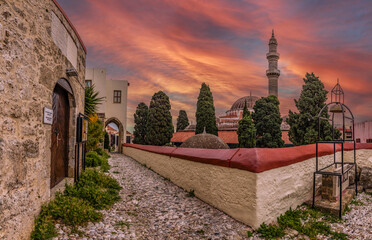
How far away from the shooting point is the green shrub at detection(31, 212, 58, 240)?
365cm

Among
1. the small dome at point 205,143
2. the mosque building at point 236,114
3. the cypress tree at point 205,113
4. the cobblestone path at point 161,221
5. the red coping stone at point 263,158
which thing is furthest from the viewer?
the mosque building at point 236,114

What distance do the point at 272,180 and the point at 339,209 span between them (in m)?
2.18

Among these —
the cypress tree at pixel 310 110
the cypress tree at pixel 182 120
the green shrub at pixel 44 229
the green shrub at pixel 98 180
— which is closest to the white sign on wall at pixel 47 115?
the green shrub at pixel 44 229

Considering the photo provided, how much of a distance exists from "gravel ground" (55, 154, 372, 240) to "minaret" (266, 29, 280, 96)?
38.7 m

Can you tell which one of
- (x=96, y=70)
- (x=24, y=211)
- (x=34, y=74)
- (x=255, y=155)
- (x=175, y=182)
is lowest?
(x=175, y=182)

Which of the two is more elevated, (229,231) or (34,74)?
(34,74)

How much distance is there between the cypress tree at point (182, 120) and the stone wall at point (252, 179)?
31.0 meters

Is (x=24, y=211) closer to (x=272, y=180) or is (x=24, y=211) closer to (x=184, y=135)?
(x=272, y=180)

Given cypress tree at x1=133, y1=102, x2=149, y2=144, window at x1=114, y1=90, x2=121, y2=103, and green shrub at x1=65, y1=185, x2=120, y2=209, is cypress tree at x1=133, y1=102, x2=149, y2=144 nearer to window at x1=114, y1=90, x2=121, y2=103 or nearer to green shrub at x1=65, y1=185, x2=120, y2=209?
window at x1=114, y1=90, x2=121, y2=103

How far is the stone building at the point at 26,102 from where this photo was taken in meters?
3.21

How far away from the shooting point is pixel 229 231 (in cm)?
446

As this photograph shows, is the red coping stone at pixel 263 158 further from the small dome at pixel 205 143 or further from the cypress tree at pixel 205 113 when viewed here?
the cypress tree at pixel 205 113

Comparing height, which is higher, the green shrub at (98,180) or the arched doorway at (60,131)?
the arched doorway at (60,131)

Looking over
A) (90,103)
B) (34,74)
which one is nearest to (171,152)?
(90,103)
